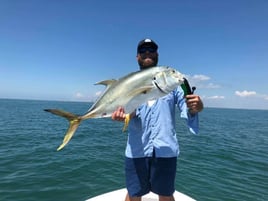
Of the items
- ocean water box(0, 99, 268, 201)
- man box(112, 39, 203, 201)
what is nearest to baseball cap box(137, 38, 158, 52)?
man box(112, 39, 203, 201)

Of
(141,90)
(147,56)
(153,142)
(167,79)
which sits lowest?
(153,142)

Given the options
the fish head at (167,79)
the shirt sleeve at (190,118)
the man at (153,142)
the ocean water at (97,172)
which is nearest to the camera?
the fish head at (167,79)

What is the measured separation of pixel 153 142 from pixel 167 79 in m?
1.29

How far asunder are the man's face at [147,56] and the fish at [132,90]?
0.69 m

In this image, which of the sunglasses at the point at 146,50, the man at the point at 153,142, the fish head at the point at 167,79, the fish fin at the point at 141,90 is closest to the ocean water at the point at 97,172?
the man at the point at 153,142

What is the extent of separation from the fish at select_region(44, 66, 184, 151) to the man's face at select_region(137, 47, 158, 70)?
69 cm

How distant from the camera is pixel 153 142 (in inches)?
160

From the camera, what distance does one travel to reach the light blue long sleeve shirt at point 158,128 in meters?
4.00

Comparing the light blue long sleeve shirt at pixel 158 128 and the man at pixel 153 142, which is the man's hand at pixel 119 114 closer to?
the man at pixel 153 142

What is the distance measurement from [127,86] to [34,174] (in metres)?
9.49

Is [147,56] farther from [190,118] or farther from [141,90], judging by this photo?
[190,118]

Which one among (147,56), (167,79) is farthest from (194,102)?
(147,56)

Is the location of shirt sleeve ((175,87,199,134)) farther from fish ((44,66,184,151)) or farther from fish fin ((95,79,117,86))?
fish fin ((95,79,117,86))

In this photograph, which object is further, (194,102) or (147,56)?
(147,56)
